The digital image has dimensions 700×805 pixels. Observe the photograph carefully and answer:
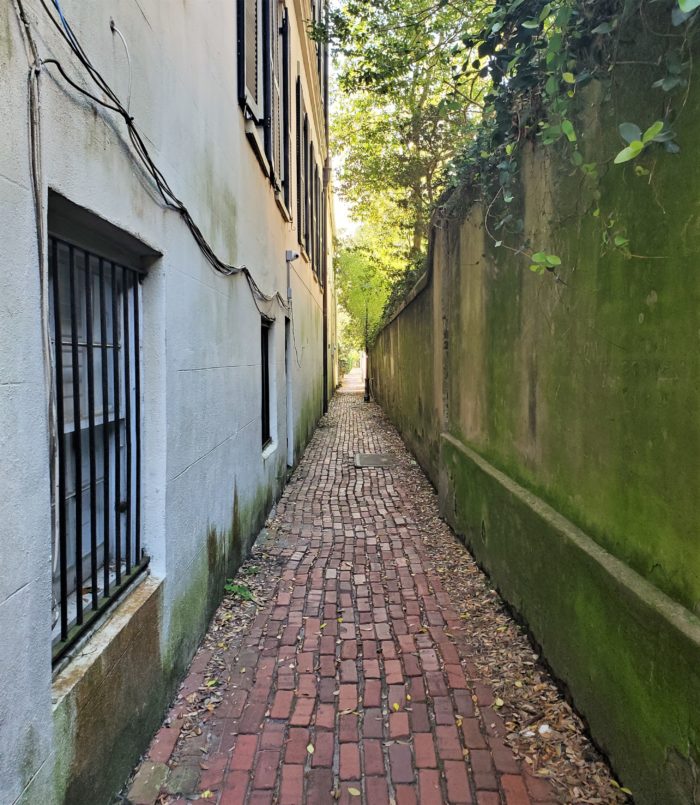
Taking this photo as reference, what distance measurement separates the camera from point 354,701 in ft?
9.37

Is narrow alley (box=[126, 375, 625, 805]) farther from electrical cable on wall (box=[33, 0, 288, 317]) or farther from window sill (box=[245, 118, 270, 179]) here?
window sill (box=[245, 118, 270, 179])

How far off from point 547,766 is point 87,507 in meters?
2.31

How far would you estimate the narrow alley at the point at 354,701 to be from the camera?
2283 millimetres

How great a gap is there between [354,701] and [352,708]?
0.06 m

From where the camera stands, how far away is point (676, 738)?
6.02ft

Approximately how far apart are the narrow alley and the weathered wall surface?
0.35m

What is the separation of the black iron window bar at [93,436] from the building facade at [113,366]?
11 millimetres

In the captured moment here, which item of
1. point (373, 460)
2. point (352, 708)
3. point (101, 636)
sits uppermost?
point (101, 636)

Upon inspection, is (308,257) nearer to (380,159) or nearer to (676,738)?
(380,159)

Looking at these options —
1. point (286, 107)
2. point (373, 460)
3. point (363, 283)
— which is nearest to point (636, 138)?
point (286, 107)

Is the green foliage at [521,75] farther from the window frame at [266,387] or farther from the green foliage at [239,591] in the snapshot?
the green foliage at [239,591]

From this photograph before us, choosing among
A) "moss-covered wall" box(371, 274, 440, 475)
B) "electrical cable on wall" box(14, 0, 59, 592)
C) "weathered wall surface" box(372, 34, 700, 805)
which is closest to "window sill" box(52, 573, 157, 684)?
"electrical cable on wall" box(14, 0, 59, 592)

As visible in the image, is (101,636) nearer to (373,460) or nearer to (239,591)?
(239,591)

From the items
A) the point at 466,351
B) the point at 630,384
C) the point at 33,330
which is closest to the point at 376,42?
the point at 466,351
